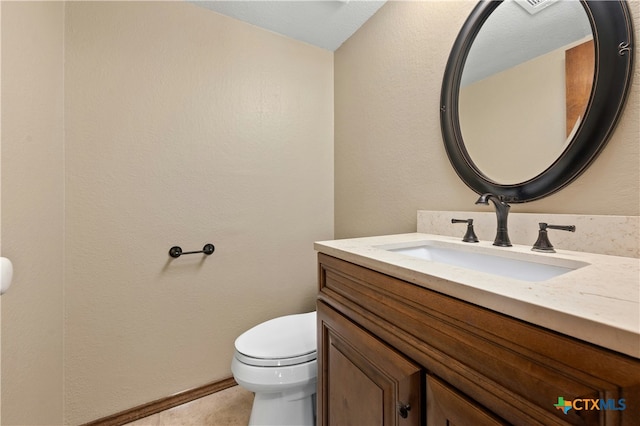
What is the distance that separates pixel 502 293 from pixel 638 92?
28.7 inches

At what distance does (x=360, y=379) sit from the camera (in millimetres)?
694

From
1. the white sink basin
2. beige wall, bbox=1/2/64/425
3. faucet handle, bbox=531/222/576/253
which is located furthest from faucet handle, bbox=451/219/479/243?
beige wall, bbox=1/2/64/425

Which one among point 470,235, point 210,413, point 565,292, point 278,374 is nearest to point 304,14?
point 470,235

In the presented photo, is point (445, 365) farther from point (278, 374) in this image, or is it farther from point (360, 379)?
point (278, 374)

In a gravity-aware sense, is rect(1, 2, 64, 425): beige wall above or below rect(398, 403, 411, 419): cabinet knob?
above

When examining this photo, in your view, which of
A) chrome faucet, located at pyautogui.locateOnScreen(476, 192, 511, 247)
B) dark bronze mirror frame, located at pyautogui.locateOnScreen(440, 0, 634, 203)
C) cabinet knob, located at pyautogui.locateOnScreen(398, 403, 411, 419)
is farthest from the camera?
chrome faucet, located at pyautogui.locateOnScreen(476, 192, 511, 247)

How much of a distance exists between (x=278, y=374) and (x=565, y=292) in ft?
3.10

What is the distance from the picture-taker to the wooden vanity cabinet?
1.05 ft

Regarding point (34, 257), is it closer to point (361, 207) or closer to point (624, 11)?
point (361, 207)

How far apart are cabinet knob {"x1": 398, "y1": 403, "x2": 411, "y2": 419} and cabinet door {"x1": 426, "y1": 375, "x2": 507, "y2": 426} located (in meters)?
0.04

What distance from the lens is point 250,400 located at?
1.40 metres

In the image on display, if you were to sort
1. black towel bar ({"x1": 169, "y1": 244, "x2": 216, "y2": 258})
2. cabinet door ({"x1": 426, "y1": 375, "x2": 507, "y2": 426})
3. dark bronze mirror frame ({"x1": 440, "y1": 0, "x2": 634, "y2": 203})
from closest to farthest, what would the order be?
1. cabinet door ({"x1": 426, "y1": 375, "x2": 507, "y2": 426})
2. dark bronze mirror frame ({"x1": 440, "y1": 0, "x2": 634, "y2": 203})
3. black towel bar ({"x1": 169, "y1": 244, "x2": 216, "y2": 258})

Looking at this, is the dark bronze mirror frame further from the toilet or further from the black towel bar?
the black towel bar

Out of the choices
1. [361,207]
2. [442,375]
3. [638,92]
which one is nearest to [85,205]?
[361,207]
